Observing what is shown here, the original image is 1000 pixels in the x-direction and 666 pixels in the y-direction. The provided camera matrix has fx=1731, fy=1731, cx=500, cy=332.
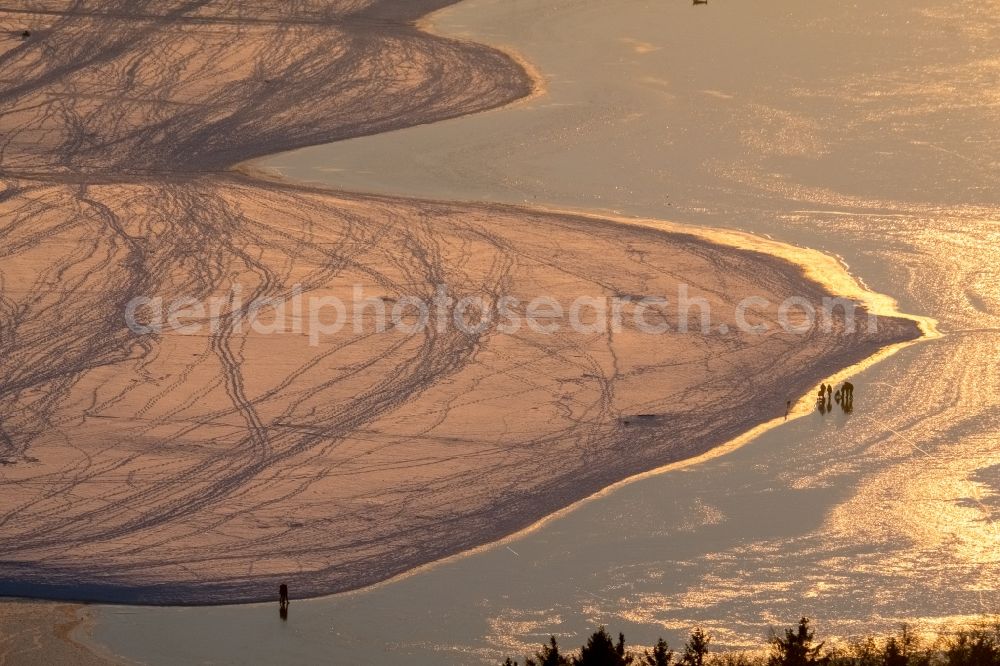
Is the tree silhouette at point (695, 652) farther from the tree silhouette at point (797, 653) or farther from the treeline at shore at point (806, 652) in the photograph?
the tree silhouette at point (797, 653)

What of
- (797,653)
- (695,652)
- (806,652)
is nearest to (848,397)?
(695,652)

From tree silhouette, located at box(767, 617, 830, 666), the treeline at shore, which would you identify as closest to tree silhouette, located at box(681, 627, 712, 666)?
the treeline at shore

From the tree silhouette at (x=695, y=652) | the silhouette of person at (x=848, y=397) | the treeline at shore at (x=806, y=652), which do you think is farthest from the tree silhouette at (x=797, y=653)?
the silhouette of person at (x=848, y=397)

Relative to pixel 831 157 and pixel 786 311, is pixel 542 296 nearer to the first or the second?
pixel 786 311

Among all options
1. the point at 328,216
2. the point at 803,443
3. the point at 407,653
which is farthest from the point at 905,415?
the point at 328,216

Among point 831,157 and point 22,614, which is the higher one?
point 831,157

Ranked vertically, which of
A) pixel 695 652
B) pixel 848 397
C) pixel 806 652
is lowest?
pixel 695 652

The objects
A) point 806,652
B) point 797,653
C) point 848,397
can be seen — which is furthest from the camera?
point 848,397

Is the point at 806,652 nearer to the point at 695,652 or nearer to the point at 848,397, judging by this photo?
the point at 695,652
